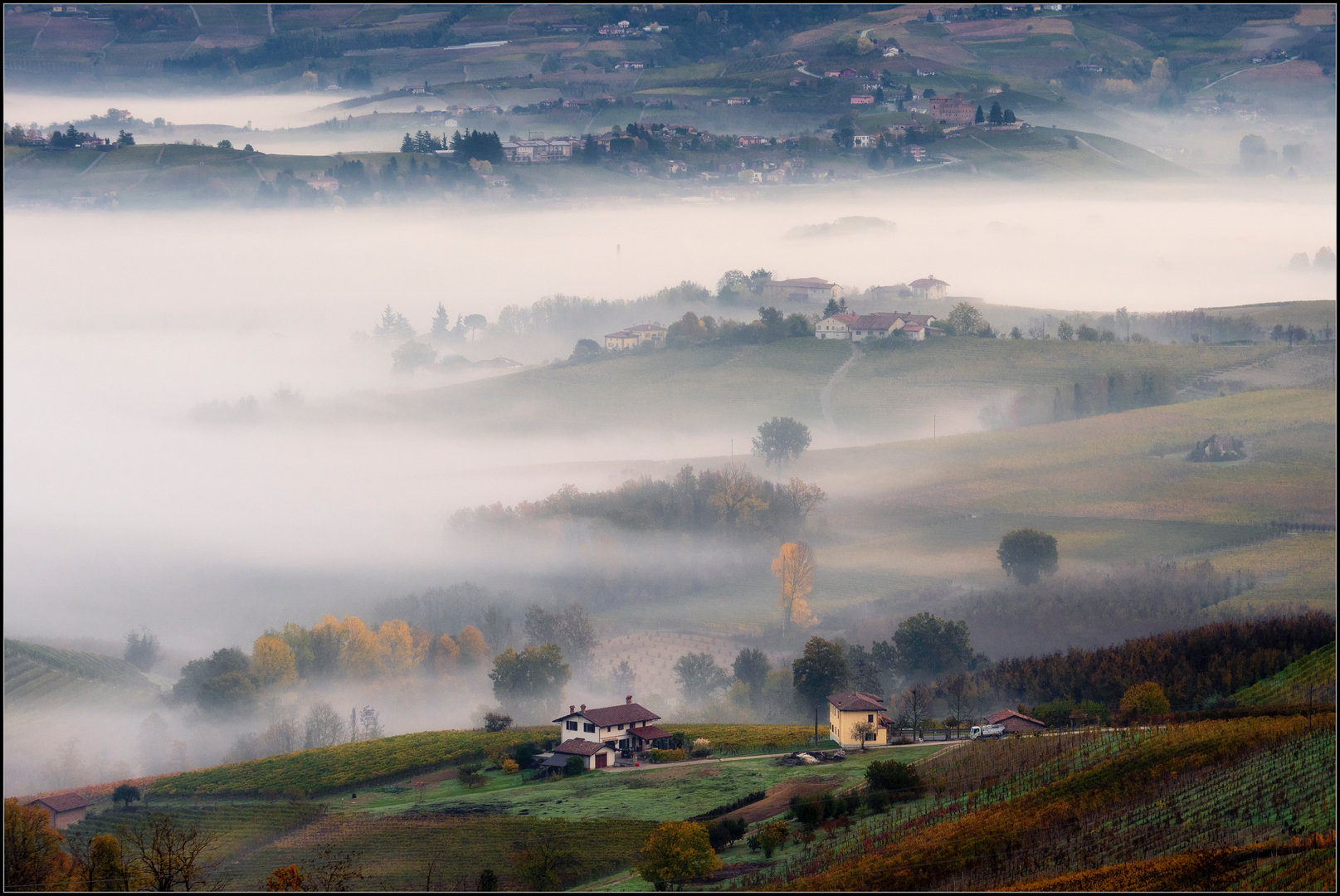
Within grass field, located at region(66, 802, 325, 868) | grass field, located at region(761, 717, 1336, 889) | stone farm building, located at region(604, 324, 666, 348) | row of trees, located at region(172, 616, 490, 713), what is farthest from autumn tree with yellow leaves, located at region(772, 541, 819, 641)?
stone farm building, located at region(604, 324, 666, 348)

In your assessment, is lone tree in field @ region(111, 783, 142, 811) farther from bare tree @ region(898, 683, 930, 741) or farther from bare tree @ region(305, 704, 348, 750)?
bare tree @ region(898, 683, 930, 741)

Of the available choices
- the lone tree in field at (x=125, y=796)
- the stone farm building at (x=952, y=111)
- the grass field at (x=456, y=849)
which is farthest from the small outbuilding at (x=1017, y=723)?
the stone farm building at (x=952, y=111)

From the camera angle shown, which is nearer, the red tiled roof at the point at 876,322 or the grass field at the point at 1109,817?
the grass field at the point at 1109,817

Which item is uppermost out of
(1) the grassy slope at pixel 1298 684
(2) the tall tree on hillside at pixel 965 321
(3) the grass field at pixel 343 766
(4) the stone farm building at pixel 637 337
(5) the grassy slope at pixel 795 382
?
(4) the stone farm building at pixel 637 337

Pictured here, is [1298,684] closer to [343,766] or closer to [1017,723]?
[1017,723]

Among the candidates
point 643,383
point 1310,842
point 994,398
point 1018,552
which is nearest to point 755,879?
point 1310,842

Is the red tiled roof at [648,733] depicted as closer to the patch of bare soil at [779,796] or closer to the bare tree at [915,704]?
the patch of bare soil at [779,796]
